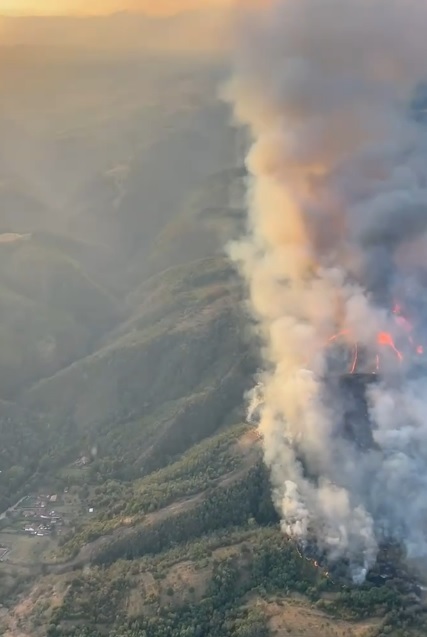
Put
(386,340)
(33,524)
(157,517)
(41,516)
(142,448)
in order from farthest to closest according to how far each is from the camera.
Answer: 1. (142,448)
2. (41,516)
3. (33,524)
4. (386,340)
5. (157,517)

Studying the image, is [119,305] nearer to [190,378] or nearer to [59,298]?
[59,298]

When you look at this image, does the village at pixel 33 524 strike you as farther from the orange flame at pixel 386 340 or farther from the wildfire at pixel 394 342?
the orange flame at pixel 386 340

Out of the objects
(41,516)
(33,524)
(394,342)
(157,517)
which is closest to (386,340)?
(394,342)

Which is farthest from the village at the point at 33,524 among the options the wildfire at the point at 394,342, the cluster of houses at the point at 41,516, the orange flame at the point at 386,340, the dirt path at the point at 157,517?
the orange flame at the point at 386,340

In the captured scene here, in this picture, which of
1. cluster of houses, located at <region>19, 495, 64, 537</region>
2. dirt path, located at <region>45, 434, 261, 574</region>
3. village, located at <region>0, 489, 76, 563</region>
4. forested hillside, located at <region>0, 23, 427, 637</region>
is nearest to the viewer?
forested hillside, located at <region>0, 23, 427, 637</region>

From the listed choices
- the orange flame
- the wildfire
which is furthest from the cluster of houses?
the orange flame

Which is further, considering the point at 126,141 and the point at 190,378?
the point at 126,141

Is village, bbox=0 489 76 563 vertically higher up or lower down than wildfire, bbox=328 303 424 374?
lower down

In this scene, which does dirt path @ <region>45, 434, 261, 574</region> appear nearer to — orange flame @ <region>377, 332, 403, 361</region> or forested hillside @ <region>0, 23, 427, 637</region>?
forested hillside @ <region>0, 23, 427, 637</region>

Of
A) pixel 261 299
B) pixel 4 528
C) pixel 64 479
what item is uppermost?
pixel 261 299

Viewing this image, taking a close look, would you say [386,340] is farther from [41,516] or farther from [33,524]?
[33,524]

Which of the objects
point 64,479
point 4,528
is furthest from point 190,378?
point 4,528
